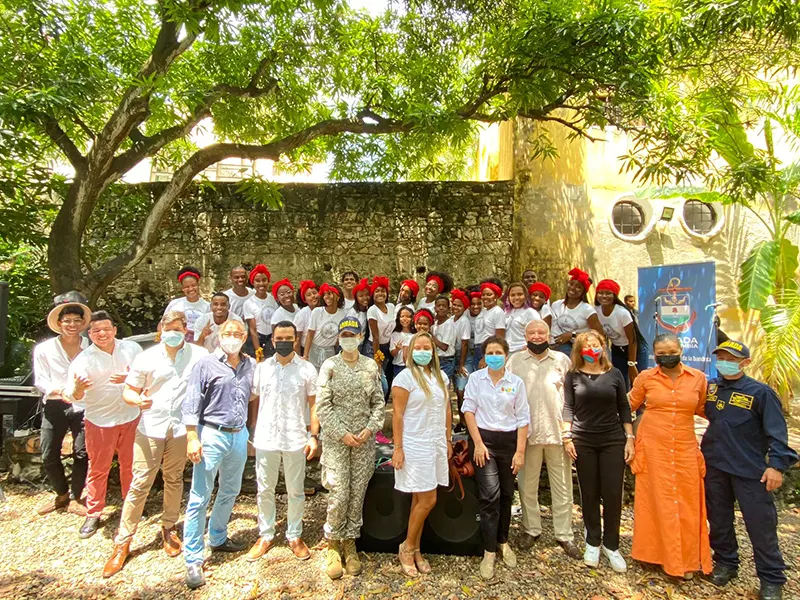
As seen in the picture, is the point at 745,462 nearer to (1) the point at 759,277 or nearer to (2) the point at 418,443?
(2) the point at 418,443

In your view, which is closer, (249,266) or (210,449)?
(210,449)

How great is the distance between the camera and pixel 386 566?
3473 mm

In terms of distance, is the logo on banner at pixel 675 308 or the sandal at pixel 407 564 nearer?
the sandal at pixel 407 564

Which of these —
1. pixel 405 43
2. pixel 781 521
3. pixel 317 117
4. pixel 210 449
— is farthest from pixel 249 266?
pixel 781 521

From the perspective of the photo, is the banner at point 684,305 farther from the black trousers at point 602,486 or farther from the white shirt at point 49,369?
the white shirt at point 49,369

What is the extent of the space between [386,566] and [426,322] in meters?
2.09

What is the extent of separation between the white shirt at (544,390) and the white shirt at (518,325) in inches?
50.3

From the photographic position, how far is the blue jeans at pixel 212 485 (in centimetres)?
331

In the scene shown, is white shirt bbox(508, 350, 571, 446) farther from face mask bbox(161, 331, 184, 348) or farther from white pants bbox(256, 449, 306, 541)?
face mask bbox(161, 331, 184, 348)

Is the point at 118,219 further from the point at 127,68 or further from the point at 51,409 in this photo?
the point at 51,409

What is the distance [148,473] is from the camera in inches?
138

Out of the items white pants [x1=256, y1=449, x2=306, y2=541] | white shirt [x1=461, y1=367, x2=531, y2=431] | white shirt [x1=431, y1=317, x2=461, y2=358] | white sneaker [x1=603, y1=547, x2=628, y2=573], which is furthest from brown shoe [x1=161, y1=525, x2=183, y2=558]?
white sneaker [x1=603, y1=547, x2=628, y2=573]

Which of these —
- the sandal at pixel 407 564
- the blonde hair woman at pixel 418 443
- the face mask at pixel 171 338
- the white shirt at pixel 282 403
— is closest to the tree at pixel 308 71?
the face mask at pixel 171 338

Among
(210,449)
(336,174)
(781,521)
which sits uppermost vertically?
(336,174)
